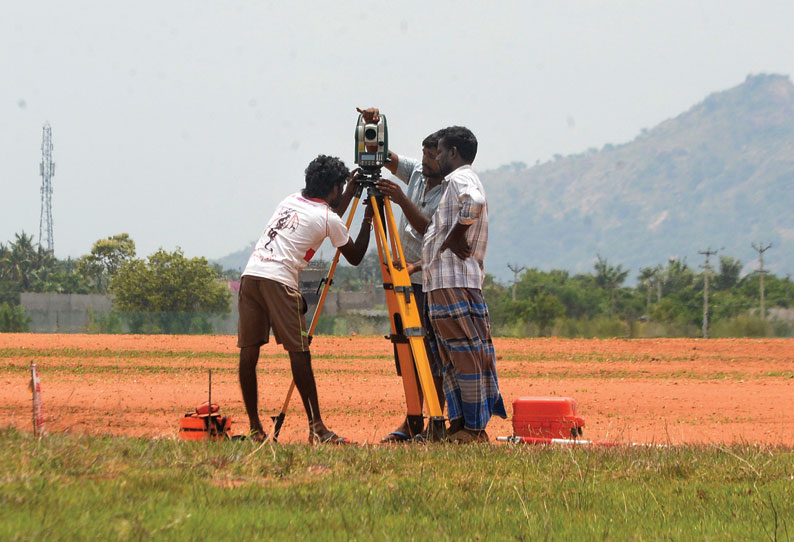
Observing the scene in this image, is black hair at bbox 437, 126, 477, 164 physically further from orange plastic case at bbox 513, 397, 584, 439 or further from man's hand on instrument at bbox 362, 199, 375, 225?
orange plastic case at bbox 513, 397, 584, 439

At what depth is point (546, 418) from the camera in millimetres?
6328

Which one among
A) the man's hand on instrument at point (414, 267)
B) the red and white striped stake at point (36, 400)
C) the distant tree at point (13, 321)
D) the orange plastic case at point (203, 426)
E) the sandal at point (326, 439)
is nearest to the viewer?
the red and white striped stake at point (36, 400)

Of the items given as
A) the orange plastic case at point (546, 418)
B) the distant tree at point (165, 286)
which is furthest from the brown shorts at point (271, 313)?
the distant tree at point (165, 286)

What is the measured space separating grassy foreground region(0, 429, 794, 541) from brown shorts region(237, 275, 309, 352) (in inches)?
44.3

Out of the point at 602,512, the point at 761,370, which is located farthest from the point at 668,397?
the point at 602,512

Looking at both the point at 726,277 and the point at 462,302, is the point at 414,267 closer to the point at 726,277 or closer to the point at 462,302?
the point at 462,302

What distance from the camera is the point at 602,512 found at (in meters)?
3.78

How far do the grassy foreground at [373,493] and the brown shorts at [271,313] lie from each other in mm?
1124

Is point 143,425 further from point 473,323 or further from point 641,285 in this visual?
point 641,285

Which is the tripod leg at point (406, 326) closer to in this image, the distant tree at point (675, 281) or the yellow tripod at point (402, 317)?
the yellow tripod at point (402, 317)

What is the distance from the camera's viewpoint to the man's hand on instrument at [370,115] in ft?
19.8

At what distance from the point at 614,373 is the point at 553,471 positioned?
11498mm

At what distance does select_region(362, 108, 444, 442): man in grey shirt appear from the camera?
6.12 metres

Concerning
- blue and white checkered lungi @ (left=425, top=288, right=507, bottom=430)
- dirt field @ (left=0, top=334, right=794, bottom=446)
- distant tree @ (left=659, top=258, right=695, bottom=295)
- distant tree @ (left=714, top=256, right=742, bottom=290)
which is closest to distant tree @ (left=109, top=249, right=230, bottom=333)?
dirt field @ (left=0, top=334, right=794, bottom=446)
